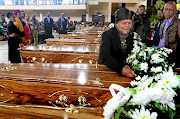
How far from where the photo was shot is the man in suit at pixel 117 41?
1.88 metres

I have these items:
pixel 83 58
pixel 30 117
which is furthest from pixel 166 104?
pixel 83 58

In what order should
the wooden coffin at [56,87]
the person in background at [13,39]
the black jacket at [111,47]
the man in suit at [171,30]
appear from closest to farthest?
1. the wooden coffin at [56,87]
2. the black jacket at [111,47]
3. the man in suit at [171,30]
4. the person in background at [13,39]

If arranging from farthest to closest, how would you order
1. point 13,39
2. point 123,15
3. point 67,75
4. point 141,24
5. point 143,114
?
point 141,24
point 13,39
point 123,15
point 67,75
point 143,114

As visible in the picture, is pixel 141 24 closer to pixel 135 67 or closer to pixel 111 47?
pixel 111 47

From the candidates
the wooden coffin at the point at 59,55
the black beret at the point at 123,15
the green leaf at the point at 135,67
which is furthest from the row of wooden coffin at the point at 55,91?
the wooden coffin at the point at 59,55

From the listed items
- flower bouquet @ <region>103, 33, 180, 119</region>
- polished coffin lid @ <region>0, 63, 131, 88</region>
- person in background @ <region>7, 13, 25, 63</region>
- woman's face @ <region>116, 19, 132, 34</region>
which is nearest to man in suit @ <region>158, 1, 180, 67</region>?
woman's face @ <region>116, 19, 132, 34</region>

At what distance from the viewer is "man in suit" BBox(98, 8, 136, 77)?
6.16 feet

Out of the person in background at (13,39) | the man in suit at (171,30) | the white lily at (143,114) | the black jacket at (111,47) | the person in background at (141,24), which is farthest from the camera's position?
the person in background at (141,24)

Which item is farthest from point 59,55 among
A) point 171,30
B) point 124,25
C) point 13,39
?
point 13,39

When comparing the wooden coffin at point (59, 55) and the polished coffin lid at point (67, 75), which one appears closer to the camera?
the polished coffin lid at point (67, 75)

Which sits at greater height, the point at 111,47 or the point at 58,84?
the point at 111,47

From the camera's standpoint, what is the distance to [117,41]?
195cm

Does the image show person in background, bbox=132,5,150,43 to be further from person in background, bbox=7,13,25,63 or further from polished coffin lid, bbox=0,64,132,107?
polished coffin lid, bbox=0,64,132,107

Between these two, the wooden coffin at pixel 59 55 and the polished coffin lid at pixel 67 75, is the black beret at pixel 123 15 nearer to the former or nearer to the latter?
the polished coffin lid at pixel 67 75
